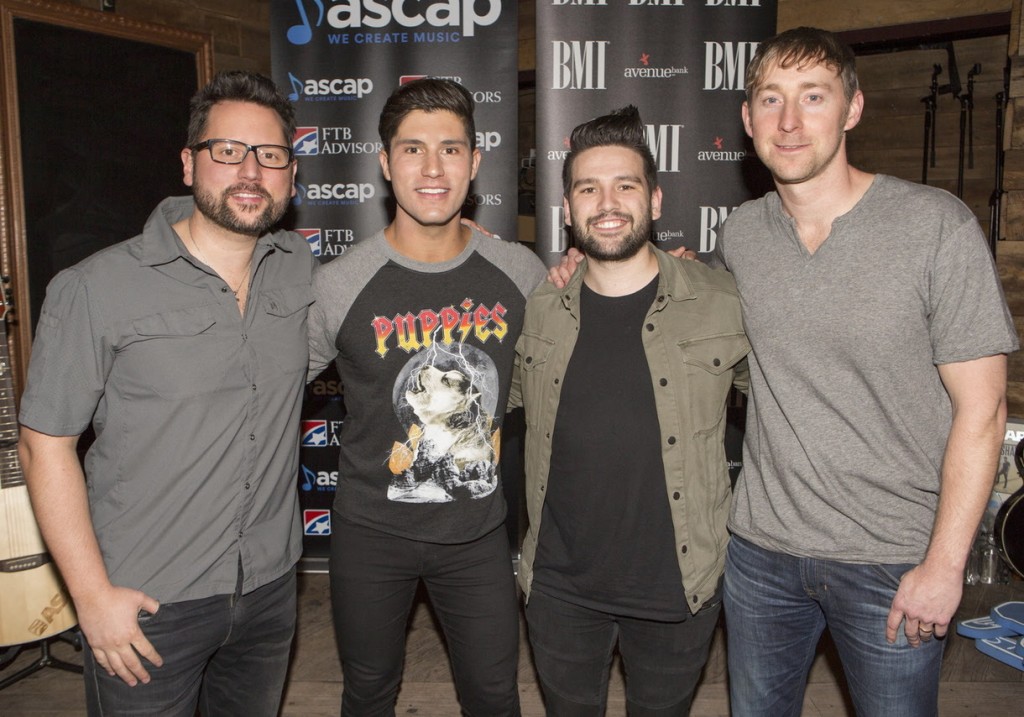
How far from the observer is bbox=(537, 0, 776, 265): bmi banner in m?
3.71

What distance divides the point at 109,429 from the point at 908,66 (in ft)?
24.0

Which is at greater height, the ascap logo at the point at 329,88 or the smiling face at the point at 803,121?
the ascap logo at the point at 329,88

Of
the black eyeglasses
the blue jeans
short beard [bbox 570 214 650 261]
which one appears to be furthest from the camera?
short beard [bbox 570 214 650 261]

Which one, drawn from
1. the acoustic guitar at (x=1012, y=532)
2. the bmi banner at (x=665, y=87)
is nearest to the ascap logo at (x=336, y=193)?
the bmi banner at (x=665, y=87)

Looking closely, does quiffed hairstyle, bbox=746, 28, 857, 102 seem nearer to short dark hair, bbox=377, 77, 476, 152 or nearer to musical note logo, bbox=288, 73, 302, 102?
short dark hair, bbox=377, 77, 476, 152

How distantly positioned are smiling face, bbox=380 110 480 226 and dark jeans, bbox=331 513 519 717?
92cm

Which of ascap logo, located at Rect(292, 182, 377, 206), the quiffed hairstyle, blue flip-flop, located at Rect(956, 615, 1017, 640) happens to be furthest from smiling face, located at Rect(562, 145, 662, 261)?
blue flip-flop, located at Rect(956, 615, 1017, 640)

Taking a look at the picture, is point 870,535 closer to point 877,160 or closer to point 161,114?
point 161,114

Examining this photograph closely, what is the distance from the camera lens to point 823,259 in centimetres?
183

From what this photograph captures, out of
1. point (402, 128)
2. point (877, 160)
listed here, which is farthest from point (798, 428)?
point (877, 160)

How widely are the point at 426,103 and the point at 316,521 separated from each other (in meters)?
2.63

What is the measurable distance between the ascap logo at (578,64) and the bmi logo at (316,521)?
98.8 inches

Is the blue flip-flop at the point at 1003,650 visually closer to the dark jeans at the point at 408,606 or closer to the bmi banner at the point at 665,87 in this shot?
the bmi banner at the point at 665,87

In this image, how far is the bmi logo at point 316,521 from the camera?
4129 mm
